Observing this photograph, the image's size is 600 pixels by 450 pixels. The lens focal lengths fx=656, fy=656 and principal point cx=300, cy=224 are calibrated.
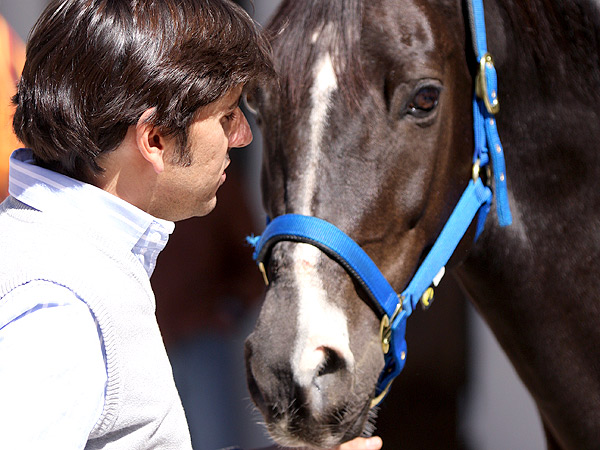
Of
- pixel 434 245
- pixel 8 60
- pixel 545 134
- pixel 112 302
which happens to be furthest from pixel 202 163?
pixel 8 60

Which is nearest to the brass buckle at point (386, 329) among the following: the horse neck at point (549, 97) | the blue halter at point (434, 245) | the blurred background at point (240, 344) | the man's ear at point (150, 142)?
the blue halter at point (434, 245)

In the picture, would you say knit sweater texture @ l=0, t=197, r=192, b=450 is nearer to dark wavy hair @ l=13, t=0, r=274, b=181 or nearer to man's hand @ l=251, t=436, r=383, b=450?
dark wavy hair @ l=13, t=0, r=274, b=181

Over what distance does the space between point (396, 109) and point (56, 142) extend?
1.72ft

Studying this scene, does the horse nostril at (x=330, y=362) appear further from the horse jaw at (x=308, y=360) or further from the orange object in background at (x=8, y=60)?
the orange object in background at (x=8, y=60)

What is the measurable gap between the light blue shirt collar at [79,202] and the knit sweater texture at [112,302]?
1 centimetres

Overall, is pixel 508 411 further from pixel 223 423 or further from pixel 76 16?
pixel 76 16

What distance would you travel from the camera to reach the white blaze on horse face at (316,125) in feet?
3.29

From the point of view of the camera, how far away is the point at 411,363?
189 cm

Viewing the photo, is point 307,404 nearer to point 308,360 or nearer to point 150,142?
point 308,360

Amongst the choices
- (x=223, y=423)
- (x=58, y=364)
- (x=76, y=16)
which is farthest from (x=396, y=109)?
(x=223, y=423)

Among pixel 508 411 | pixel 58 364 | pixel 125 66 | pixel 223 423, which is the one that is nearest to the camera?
pixel 58 364

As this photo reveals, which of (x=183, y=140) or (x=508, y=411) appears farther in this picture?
(x=508, y=411)

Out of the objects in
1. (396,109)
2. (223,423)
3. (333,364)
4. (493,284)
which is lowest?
(223,423)

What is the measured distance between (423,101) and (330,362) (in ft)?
1.41
